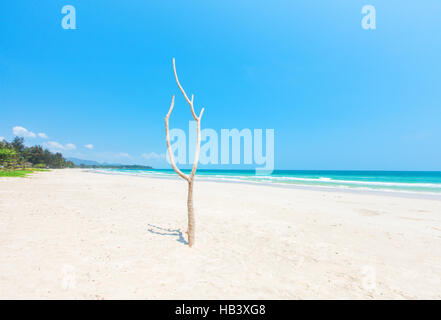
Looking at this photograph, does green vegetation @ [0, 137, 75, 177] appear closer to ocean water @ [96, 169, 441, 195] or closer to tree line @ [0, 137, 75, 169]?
tree line @ [0, 137, 75, 169]

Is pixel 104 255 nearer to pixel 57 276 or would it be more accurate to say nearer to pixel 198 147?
pixel 57 276

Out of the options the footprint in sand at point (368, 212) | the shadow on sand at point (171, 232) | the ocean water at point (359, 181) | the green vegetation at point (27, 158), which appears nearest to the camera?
the shadow on sand at point (171, 232)

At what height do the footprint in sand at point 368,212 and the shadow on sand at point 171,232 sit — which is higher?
the shadow on sand at point 171,232

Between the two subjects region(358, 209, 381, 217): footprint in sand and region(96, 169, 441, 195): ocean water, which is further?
region(96, 169, 441, 195): ocean water

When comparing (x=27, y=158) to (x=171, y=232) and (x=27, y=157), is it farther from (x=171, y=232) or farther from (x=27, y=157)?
(x=171, y=232)

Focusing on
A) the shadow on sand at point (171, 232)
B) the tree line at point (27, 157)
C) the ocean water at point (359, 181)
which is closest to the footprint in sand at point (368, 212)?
the shadow on sand at point (171, 232)

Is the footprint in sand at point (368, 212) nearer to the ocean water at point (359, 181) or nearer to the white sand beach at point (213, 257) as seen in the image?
the white sand beach at point (213, 257)

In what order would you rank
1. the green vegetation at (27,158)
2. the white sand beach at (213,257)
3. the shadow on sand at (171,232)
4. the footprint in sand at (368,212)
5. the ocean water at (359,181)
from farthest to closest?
the green vegetation at (27,158) → the ocean water at (359,181) → the footprint in sand at (368,212) → the shadow on sand at (171,232) → the white sand beach at (213,257)

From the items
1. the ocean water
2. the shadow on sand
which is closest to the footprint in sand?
the shadow on sand

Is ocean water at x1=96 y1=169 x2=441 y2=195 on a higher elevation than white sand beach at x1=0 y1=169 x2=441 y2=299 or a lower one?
lower

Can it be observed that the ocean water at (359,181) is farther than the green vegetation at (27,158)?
No

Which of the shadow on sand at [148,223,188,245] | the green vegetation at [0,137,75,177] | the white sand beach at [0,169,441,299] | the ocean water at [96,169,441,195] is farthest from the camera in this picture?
the green vegetation at [0,137,75,177]
